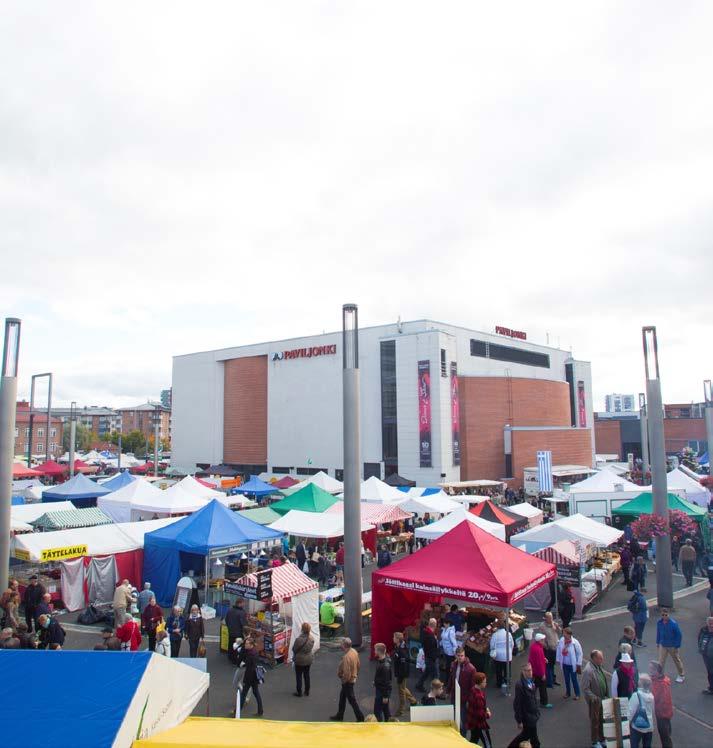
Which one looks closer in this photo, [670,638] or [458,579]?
[670,638]

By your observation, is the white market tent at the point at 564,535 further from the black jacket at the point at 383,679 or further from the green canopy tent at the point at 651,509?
the black jacket at the point at 383,679

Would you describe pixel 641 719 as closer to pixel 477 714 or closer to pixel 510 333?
pixel 477 714

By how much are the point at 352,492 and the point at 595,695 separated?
584 cm

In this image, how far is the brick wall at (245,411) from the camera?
5619cm


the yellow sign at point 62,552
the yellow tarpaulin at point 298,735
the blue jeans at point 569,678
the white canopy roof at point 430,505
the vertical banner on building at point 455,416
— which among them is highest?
the vertical banner on building at point 455,416

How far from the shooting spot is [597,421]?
8594 cm

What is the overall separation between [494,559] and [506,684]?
2.18 metres

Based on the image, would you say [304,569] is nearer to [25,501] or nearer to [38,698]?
[38,698]

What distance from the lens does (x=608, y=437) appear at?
84000mm

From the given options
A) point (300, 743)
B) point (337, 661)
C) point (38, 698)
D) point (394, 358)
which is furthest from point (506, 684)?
point (394, 358)

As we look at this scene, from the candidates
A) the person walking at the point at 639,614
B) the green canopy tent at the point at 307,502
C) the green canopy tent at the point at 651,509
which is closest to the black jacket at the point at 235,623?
the person walking at the point at 639,614

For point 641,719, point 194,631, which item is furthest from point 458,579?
point 194,631

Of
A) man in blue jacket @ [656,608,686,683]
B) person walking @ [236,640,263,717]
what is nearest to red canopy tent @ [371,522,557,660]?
man in blue jacket @ [656,608,686,683]

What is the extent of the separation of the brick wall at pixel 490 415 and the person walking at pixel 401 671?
37.9 meters
